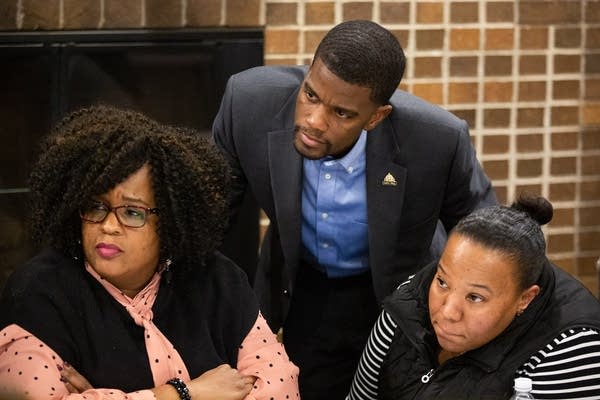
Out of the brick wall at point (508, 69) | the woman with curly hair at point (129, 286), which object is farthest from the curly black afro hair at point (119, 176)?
the brick wall at point (508, 69)

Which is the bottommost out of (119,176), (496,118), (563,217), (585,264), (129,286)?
(585,264)

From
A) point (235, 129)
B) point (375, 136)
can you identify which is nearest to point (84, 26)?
point (235, 129)

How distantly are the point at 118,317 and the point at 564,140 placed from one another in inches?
82.6

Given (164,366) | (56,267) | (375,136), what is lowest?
(164,366)

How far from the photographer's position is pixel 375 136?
2619mm

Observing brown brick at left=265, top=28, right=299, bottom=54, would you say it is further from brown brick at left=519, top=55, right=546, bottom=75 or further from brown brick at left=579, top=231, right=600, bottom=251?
brown brick at left=579, top=231, right=600, bottom=251

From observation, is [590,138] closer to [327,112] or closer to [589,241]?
[589,241]

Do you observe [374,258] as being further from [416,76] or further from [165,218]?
Result: [416,76]

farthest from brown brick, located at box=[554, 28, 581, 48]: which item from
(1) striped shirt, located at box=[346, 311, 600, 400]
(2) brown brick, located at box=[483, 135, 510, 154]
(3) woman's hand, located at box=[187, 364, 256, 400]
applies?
(3) woman's hand, located at box=[187, 364, 256, 400]

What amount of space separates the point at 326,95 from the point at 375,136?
0.33 meters

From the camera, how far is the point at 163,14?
11.1ft

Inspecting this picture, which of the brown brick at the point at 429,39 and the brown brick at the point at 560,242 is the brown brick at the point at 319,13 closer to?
the brown brick at the point at 429,39

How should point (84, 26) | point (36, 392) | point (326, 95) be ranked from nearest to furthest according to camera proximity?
1. point (36, 392)
2. point (326, 95)
3. point (84, 26)

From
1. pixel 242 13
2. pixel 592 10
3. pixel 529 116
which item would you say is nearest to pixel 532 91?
pixel 529 116
